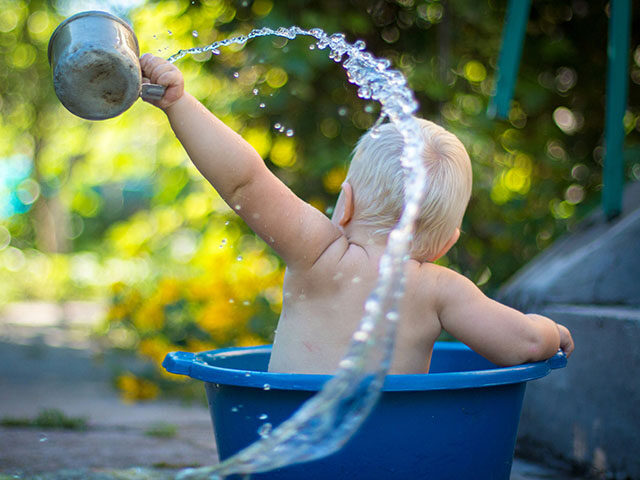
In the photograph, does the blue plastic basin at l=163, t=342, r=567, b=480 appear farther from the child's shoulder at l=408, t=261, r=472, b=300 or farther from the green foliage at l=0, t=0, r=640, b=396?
the green foliage at l=0, t=0, r=640, b=396

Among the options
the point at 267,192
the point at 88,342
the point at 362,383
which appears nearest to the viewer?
the point at 362,383

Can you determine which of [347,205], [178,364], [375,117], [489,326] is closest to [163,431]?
[178,364]

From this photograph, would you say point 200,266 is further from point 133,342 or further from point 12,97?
point 12,97

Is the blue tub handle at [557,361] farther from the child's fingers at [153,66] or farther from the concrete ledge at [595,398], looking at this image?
the child's fingers at [153,66]

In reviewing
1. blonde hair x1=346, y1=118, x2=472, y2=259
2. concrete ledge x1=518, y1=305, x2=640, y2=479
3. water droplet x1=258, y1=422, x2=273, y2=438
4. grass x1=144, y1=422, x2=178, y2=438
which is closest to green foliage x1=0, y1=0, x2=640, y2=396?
grass x1=144, y1=422, x2=178, y2=438

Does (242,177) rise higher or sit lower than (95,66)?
lower

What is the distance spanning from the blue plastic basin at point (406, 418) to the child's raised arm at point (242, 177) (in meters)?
0.23

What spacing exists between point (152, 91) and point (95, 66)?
0.33 feet

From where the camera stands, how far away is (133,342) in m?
3.49

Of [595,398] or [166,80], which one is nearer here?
[166,80]

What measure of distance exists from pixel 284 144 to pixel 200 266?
0.82 meters

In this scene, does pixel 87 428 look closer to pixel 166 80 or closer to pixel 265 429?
pixel 265 429

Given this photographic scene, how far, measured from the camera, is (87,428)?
2270 mm

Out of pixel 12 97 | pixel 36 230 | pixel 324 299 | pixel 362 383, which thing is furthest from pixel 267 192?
pixel 36 230
